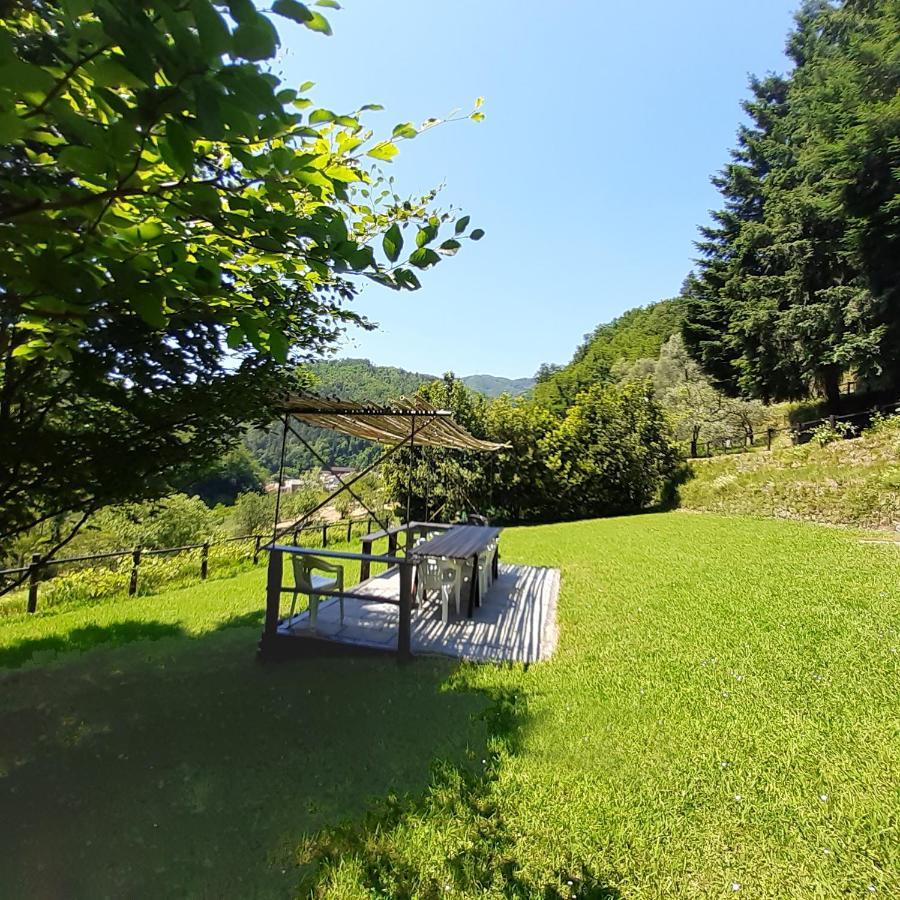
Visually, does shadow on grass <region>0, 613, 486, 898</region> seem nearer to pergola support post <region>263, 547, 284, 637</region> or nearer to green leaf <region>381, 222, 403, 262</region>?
pergola support post <region>263, 547, 284, 637</region>

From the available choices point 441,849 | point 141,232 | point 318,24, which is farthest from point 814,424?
point 141,232

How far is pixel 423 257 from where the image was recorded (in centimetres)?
136

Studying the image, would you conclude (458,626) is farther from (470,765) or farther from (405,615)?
(470,765)

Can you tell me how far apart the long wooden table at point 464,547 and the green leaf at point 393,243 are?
15.6ft

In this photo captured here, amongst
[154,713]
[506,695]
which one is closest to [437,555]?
[506,695]

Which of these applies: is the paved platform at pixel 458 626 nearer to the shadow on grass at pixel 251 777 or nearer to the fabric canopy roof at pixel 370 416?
the shadow on grass at pixel 251 777

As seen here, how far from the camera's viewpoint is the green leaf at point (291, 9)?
870mm

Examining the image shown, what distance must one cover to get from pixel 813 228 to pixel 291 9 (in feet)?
87.5

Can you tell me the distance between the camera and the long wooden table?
5918 millimetres

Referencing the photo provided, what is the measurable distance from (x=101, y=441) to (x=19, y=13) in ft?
9.06

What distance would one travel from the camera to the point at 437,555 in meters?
5.80

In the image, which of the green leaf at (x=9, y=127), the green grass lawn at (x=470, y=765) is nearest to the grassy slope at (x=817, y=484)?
the green grass lawn at (x=470, y=765)

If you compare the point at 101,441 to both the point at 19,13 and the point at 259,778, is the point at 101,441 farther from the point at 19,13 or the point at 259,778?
the point at 19,13

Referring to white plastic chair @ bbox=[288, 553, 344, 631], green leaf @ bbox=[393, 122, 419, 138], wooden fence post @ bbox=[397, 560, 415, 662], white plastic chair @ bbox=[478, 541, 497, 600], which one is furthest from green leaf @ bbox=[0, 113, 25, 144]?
white plastic chair @ bbox=[478, 541, 497, 600]
